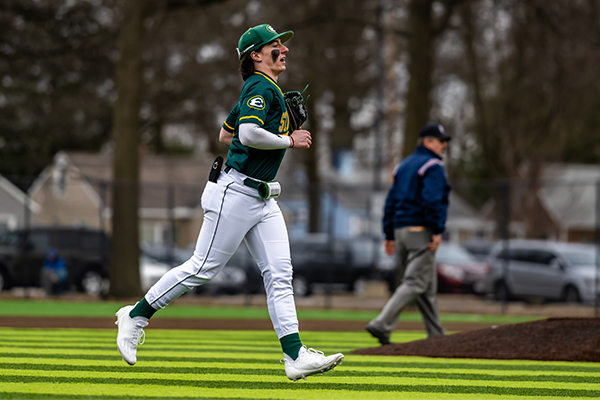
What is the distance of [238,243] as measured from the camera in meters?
5.12

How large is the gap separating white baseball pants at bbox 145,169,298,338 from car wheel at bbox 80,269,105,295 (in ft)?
44.0

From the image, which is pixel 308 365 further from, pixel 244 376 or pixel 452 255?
pixel 452 255

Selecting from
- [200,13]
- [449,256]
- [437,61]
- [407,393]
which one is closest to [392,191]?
[407,393]

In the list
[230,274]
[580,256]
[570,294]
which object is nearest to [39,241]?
[230,274]

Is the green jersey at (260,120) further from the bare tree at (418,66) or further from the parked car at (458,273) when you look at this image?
the parked car at (458,273)

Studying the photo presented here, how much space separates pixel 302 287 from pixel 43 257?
6.00 m

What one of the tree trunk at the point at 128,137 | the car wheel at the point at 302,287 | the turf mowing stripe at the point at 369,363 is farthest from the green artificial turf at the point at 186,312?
the turf mowing stripe at the point at 369,363

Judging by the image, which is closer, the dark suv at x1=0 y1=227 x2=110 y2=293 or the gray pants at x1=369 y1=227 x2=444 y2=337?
the gray pants at x1=369 y1=227 x2=444 y2=337

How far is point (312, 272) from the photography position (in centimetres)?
2002

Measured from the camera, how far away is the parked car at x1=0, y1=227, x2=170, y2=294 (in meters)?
18.4

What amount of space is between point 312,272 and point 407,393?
1539 centimetres

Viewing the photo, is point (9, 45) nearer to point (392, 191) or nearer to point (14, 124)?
point (14, 124)

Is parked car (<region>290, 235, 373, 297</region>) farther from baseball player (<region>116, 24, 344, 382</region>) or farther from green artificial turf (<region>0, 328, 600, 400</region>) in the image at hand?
baseball player (<region>116, 24, 344, 382</region>)

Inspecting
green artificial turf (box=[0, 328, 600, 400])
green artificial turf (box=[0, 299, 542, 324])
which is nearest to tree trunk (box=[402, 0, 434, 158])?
green artificial turf (box=[0, 299, 542, 324])
